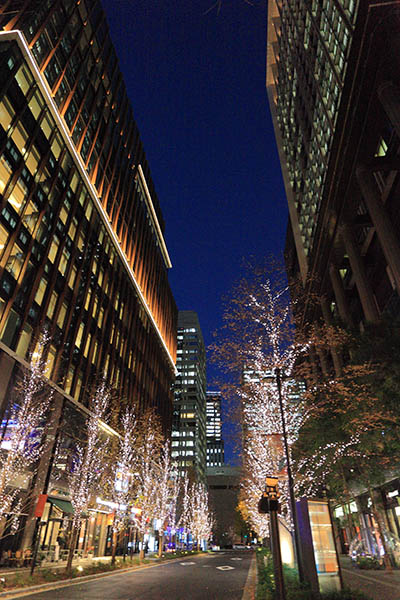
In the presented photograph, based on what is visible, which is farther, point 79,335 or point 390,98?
point 79,335

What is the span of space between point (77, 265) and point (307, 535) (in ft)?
102

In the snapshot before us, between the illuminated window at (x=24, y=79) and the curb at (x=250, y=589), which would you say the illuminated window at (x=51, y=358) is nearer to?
the curb at (x=250, y=589)

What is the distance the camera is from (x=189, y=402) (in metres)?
125

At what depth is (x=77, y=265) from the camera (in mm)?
35906

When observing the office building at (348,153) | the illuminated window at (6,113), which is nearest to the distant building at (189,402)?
the office building at (348,153)

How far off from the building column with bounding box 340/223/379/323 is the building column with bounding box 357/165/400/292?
476 centimetres

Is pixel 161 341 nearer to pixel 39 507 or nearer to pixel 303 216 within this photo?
pixel 303 216

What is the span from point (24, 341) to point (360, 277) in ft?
84.4

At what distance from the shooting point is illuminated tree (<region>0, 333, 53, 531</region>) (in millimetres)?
15642

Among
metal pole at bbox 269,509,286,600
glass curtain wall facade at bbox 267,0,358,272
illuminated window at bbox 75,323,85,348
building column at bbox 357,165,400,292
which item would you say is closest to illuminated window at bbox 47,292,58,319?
illuminated window at bbox 75,323,85,348

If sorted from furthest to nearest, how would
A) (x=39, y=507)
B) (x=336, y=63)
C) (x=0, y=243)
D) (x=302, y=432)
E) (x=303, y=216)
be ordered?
1. (x=303, y=216)
2. (x=336, y=63)
3. (x=0, y=243)
4. (x=302, y=432)
5. (x=39, y=507)

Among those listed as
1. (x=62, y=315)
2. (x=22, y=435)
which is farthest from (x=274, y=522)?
(x=62, y=315)

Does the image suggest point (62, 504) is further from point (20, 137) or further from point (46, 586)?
point (20, 137)

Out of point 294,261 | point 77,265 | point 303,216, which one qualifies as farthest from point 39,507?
point 294,261
